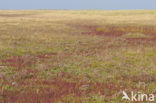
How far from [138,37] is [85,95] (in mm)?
22684

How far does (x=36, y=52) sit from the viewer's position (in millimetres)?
16969

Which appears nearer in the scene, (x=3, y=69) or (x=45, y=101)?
(x=45, y=101)

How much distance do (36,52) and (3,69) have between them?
234 inches

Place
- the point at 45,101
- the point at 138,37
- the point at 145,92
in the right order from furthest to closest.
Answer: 1. the point at 138,37
2. the point at 145,92
3. the point at 45,101

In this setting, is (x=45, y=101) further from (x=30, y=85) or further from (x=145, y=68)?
(x=145, y=68)

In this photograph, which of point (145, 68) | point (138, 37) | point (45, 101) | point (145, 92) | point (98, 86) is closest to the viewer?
point (45, 101)

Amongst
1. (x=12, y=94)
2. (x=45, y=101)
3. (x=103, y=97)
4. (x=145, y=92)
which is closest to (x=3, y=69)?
(x=12, y=94)

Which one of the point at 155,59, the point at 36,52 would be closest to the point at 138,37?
the point at 155,59

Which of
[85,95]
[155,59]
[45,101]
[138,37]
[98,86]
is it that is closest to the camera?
[45,101]

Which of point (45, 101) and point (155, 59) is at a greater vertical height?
point (45, 101)

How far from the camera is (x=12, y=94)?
752 cm

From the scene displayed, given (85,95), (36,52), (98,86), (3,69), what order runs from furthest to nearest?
(36,52)
(3,69)
(98,86)
(85,95)

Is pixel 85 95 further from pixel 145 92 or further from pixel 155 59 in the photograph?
pixel 155 59

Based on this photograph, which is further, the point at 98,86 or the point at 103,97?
the point at 98,86
